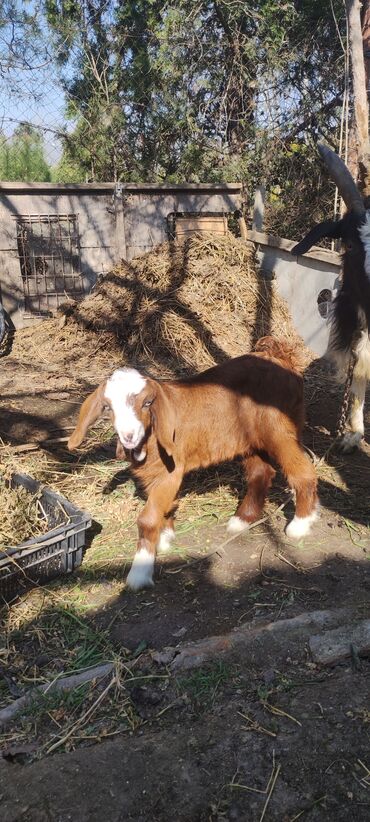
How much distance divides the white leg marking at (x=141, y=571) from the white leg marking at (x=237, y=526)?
0.79m

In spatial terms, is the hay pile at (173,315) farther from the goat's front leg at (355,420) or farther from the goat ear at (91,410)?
the goat ear at (91,410)

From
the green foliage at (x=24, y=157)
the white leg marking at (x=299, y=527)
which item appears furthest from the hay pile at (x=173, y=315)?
the green foliage at (x=24, y=157)

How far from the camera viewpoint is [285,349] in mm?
4613

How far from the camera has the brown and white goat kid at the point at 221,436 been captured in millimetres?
3705

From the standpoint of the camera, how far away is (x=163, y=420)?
3.68 metres

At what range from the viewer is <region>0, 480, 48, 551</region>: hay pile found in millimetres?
3868

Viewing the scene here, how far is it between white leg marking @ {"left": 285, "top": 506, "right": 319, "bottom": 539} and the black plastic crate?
1.39m

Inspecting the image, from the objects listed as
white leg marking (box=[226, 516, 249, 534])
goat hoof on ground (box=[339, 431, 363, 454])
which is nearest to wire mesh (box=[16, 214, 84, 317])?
goat hoof on ground (box=[339, 431, 363, 454])

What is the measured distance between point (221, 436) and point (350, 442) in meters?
2.06

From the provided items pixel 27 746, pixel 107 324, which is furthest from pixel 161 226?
pixel 27 746

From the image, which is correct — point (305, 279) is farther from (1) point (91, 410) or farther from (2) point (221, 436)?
(1) point (91, 410)

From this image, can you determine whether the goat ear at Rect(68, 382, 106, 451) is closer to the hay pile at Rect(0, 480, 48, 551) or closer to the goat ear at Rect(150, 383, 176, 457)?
the goat ear at Rect(150, 383, 176, 457)

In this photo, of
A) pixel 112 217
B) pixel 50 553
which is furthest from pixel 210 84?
pixel 50 553

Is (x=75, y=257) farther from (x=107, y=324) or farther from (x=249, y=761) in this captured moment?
(x=249, y=761)
